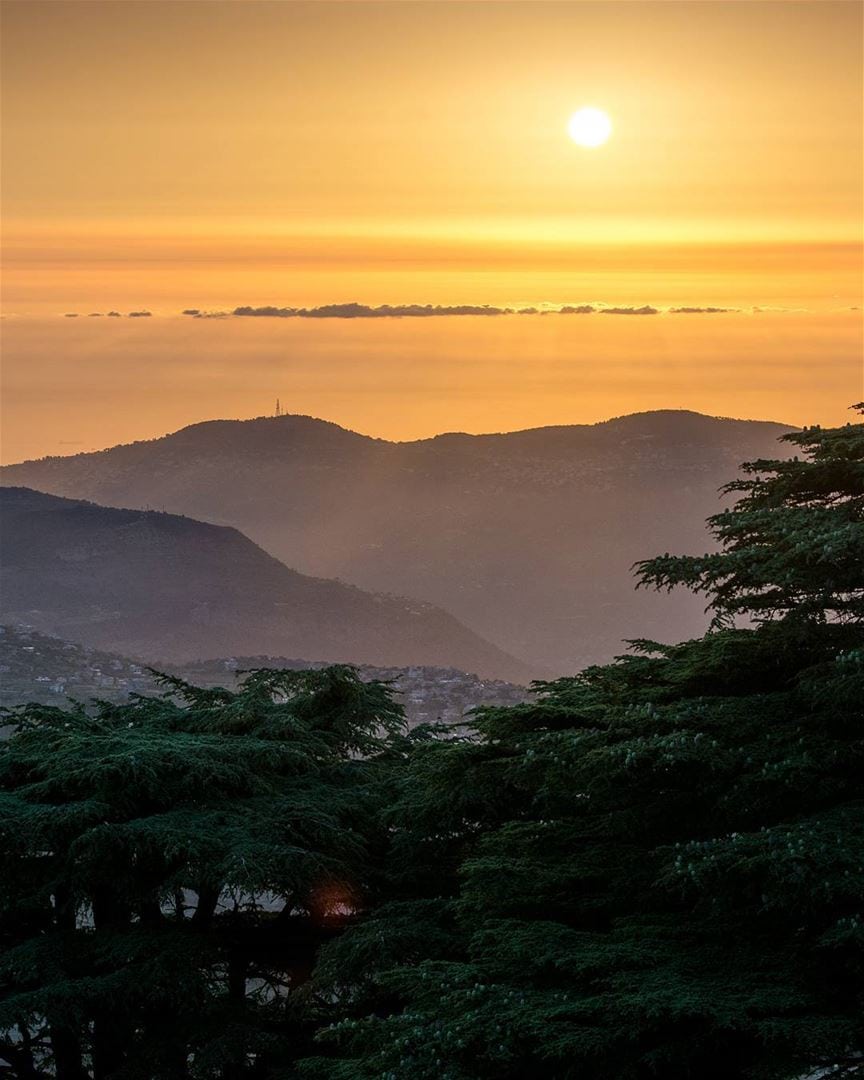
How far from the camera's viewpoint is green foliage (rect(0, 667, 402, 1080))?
60.4 feet

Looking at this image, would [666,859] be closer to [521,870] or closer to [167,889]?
[521,870]

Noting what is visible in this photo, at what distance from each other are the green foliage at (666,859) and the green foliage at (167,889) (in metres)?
1.11

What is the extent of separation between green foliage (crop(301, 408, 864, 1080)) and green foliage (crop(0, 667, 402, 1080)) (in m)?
1.11

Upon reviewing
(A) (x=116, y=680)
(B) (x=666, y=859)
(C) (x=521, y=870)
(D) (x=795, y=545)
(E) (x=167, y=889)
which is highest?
(D) (x=795, y=545)

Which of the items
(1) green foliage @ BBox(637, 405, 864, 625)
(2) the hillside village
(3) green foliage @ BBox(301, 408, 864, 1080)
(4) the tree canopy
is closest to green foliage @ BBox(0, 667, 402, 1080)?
(4) the tree canopy

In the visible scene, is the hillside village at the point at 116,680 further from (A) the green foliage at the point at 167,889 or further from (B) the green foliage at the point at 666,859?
(B) the green foliage at the point at 666,859

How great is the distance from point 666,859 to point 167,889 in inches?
265

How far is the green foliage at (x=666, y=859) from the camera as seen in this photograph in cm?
1308

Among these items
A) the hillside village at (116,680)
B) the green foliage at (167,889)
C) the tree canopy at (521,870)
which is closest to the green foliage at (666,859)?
the tree canopy at (521,870)

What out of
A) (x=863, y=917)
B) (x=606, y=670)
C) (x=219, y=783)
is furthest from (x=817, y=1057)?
(x=219, y=783)

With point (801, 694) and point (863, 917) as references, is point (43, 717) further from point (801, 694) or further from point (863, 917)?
point (863, 917)

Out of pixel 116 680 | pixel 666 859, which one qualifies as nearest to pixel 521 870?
pixel 666 859

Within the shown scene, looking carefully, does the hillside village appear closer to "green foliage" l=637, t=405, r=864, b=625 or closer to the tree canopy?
the tree canopy

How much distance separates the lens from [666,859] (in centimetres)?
1545
